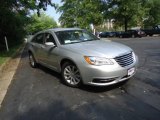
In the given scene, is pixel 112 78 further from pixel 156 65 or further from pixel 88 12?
pixel 88 12

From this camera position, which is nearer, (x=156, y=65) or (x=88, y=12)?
(x=156, y=65)

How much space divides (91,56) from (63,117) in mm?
1760

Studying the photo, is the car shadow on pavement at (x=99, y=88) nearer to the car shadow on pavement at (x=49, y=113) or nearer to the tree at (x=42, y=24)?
the car shadow on pavement at (x=49, y=113)

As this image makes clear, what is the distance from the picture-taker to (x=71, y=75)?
6.39 meters

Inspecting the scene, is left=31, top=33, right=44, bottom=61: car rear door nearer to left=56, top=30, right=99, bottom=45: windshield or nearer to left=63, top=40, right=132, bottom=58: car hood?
left=56, top=30, right=99, bottom=45: windshield

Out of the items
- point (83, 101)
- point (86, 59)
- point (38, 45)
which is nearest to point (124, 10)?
point (38, 45)

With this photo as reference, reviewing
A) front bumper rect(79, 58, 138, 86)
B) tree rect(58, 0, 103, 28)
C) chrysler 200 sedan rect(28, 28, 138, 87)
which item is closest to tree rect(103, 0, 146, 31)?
tree rect(58, 0, 103, 28)

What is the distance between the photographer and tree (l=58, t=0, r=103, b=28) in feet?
163

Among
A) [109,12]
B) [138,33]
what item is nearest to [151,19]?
[109,12]

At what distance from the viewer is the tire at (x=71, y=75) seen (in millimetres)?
6191

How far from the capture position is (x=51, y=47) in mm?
7293

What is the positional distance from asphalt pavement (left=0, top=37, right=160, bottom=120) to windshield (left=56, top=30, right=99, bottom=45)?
4.19 feet

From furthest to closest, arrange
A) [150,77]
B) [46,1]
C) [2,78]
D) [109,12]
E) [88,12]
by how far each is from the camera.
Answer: [88,12] → [109,12] → [46,1] → [2,78] → [150,77]

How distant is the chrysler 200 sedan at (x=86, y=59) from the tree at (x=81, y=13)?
42.4m
